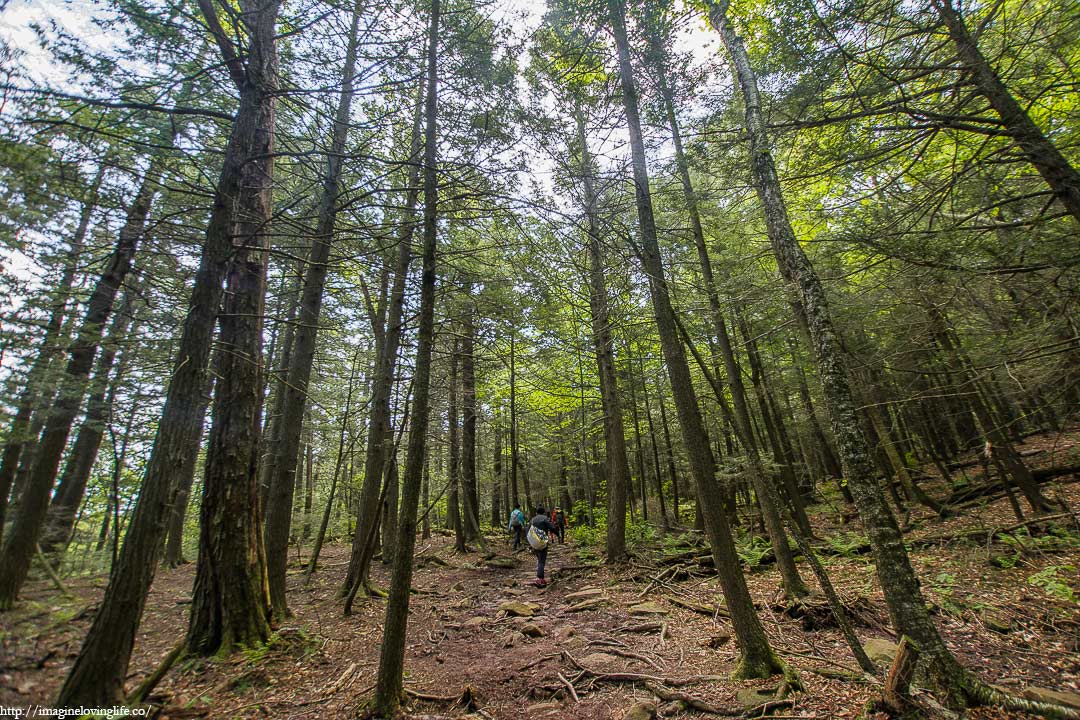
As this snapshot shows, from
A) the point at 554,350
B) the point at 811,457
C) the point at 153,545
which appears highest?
the point at 554,350

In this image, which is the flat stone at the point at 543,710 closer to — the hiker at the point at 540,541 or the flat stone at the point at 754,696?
the flat stone at the point at 754,696

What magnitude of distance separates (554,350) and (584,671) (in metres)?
8.49

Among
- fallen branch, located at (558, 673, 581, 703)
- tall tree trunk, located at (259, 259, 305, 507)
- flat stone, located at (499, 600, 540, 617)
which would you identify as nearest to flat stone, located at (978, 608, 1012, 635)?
fallen branch, located at (558, 673, 581, 703)

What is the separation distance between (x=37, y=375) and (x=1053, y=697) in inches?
454

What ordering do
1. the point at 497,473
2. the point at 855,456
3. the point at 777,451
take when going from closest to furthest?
the point at 855,456
the point at 777,451
the point at 497,473

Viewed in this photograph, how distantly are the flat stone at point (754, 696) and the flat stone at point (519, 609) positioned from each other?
162 inches

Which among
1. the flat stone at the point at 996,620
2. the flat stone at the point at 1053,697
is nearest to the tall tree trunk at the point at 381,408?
the flat stone at the point at 1053,697

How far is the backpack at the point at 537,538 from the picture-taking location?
30.3 feet

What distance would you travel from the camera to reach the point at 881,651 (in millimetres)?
4648

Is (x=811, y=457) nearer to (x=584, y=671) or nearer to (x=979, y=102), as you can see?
(x=979, y=102)

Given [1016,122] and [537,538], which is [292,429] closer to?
[537,538]

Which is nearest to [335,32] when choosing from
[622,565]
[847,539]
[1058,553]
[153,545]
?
[153,545]

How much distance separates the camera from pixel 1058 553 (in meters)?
6.76

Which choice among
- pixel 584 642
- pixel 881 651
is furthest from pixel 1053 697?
pixel 584 642
